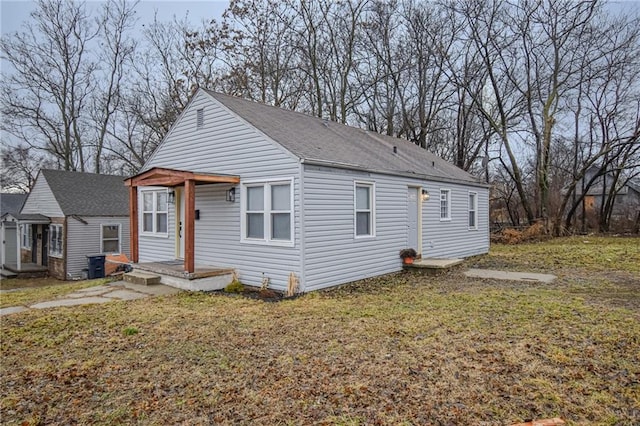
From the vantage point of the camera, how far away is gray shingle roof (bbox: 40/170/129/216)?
1691 centimetres

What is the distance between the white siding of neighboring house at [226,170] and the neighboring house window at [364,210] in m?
1.96

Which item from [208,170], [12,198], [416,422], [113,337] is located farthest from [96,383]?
[12,198]

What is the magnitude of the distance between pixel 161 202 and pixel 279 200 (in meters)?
4.94

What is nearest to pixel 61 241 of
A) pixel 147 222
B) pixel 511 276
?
pixel 147 222

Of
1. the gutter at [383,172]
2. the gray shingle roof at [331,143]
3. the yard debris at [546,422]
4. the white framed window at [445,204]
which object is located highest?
the gray shingle roof at [331,143]

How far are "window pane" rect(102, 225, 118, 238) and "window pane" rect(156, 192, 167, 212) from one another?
7.59 meters

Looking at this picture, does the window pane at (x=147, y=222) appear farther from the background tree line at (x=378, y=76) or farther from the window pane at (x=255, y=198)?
the background tree line at (x=378, y=76)

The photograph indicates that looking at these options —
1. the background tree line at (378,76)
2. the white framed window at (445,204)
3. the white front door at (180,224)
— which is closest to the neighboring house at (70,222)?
the background tree line at (378,76)

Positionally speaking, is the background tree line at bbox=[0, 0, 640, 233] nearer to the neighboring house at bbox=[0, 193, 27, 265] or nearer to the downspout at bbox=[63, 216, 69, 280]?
A: the neighboring house at bbox=[0, 193, 27, 265]

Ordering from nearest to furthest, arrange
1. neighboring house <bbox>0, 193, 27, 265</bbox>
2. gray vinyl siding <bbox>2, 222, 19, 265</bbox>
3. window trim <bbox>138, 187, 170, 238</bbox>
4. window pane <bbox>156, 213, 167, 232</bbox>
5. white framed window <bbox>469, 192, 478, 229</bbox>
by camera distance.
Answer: window trim <bbox>138, 187, 170, 238</bbox>, window pane <bbox>156, 213, 167, 232</bbox>, white framed window <bbox>469, 192, 478, 229</bbox>, neighboring house <bbox>0, 193, 27, 265</bbox>, gray vinyl siding <bbox>2, 222, 19, 265</bbox>

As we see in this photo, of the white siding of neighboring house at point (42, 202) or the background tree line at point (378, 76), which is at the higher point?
the background tree line at point (378, 76)

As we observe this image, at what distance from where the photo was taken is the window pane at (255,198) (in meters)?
8.64

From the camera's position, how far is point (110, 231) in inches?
695

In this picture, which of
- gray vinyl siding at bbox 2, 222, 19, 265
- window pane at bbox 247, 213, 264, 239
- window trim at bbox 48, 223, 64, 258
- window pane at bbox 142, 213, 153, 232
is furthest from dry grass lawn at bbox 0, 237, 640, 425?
gray vinyl siding at bbox 2, 222, 19, 265
